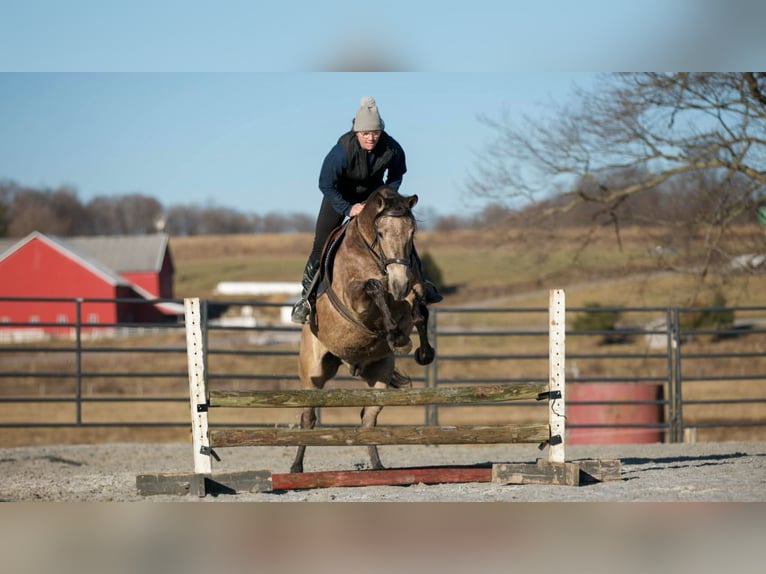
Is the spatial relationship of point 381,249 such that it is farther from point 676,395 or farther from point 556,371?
point 676,395

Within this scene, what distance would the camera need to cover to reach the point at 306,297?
715 cm

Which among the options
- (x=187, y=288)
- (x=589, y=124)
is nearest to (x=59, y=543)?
(x=589, y=124)

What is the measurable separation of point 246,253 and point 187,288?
5251 mm

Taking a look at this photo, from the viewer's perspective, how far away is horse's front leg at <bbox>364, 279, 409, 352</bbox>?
633 centimetres

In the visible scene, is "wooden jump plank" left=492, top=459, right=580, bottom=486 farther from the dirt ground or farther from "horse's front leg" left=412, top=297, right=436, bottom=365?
"horse's front leg" left=412, top=297, right=436, bottom=365

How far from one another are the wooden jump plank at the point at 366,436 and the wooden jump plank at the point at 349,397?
0.20 m

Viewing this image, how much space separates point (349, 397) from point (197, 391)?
1.07 meters

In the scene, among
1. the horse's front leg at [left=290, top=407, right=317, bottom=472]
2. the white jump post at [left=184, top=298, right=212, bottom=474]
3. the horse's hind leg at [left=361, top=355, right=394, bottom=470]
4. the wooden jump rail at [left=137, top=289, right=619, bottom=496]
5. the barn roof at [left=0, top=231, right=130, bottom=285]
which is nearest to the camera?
the wooden jump rail at [left=137, top=289, right=619, bottom=496]

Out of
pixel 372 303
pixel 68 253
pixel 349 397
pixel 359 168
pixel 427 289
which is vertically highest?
pixel 68 253

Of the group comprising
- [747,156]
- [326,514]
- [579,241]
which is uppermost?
[747,156]

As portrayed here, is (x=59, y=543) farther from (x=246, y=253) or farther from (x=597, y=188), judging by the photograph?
(x=246, y=253)

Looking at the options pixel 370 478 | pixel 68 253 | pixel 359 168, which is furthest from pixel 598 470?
pixel 68 253

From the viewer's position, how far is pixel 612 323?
24.7 meters

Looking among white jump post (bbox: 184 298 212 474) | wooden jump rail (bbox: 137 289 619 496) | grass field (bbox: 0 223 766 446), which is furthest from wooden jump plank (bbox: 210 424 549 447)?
grass field (bbox: 0 223 766 446)
